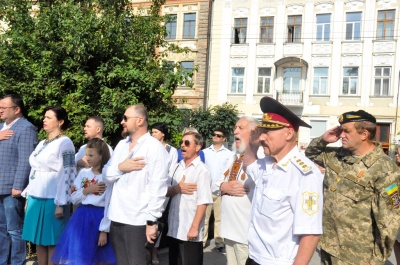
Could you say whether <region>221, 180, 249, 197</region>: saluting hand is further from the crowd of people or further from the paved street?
the paved street

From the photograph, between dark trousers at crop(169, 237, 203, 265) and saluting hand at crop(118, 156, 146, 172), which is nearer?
saluting hand at crop(118, 156, 146, 172)

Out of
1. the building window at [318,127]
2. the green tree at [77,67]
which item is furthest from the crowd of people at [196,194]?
the building window at [318,127]

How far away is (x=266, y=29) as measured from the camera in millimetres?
29172

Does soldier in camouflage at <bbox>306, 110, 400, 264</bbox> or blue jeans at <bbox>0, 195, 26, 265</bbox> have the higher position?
soldier in camouflage at <bbox>306, 110, 400, 264</bbox>

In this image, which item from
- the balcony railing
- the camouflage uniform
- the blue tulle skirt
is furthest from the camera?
the balcony railing

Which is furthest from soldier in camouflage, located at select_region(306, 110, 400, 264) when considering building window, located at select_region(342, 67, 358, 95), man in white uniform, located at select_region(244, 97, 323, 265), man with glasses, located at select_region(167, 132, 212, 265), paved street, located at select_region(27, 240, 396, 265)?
building window, located at select_region(342, 67, 358, 95)

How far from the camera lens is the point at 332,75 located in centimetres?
2772

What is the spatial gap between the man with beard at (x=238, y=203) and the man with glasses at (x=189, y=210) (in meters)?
0.26

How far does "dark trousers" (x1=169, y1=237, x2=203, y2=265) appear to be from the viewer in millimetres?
4588

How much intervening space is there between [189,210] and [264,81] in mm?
25211

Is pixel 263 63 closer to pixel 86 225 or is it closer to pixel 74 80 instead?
pixel 74 80

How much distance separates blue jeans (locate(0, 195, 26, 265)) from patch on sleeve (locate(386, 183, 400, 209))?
13.4ft

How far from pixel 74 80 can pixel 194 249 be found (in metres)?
6.03

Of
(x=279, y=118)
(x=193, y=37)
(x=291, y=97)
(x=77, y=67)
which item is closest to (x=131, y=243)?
(x=279, y=118)
